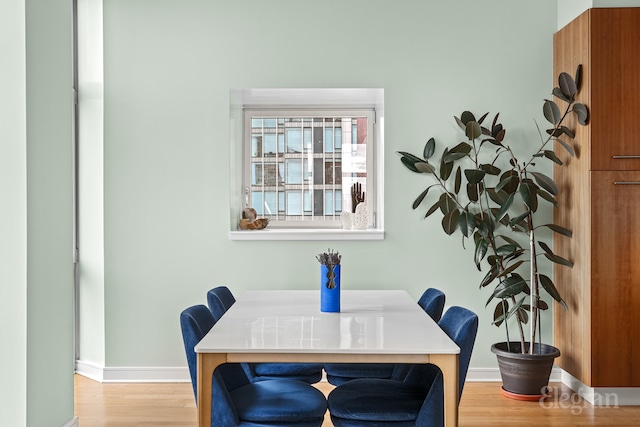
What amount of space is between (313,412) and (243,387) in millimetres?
458

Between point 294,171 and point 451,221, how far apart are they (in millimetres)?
1517

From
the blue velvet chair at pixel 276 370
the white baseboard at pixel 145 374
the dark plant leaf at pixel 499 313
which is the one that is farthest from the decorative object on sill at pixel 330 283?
the white baseboard at pixel 145 374

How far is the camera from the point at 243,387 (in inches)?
119

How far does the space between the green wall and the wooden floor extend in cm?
32

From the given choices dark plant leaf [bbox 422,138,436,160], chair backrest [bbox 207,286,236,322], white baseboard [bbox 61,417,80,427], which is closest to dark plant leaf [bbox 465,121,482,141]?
dark plant leaf [bbox 422,138,436,160]

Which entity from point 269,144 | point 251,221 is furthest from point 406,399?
point 269,144

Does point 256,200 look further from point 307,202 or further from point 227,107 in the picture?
point 227,107

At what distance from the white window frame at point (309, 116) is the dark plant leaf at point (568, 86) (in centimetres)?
129

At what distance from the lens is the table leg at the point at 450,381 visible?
242 centimetres

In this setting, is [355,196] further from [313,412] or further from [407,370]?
[313,412]

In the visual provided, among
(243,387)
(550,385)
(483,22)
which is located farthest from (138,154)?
(550,385)

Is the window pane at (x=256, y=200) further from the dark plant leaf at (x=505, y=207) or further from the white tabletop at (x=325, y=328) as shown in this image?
the dark plant leaf at (x=505, y=207)

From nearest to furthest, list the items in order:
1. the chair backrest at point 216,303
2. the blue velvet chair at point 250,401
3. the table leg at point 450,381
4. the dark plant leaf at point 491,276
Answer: the table leg at point 450,381, the blue velvet chair at point 250,401, the chair backrest at point 216,303, the dark plant leaf at point 491,276

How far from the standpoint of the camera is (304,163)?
5418mm
